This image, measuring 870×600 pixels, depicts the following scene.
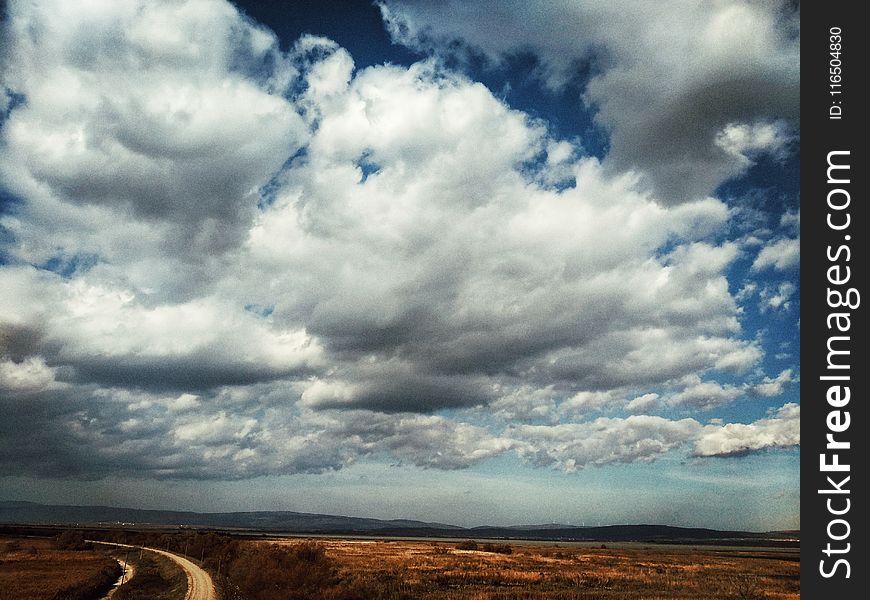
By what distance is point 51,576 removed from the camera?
53.0 meters

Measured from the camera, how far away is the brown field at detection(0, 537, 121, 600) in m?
39.6

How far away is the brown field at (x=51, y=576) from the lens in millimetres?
39594

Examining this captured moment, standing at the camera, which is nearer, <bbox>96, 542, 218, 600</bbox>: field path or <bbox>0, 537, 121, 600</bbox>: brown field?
<bbox>96, 542, 218, 600</bbox>: field path

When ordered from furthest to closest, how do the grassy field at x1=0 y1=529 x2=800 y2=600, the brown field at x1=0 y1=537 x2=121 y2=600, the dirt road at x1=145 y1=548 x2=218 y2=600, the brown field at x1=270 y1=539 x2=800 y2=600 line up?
1. the brown field at x1=270 y1=539 x2=800 y2=600
2. the brown field at x1=0 y1=537 x2=121 y2=600
3. the grassy field at x1=0 y1=529 x2=800 y2=600
4. the dirt road at x1=145 y1=548 x2=218 y2=600

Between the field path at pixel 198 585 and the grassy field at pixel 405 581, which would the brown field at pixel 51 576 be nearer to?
the grassy field at pixel 405 581

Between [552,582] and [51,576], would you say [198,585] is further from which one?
[552,582]

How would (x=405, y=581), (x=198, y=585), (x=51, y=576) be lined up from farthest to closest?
(x=51, y=576) → (x=405, y=581) → (x=198, y=585)

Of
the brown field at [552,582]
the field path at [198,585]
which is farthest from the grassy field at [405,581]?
the field path at [198,585]

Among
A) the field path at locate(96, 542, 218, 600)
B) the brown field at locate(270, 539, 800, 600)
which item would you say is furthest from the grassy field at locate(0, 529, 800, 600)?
the field path at locate(96, 542, 218, 600)

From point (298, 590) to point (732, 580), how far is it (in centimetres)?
4266

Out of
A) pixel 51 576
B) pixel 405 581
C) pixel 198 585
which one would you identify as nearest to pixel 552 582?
pixel 405 581

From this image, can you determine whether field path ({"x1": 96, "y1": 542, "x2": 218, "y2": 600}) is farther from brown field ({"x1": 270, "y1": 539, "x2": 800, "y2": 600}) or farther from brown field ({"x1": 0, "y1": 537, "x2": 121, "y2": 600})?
brown field ({"x1": 270, "y1": 539, "x2": 800, "y2": 600})
